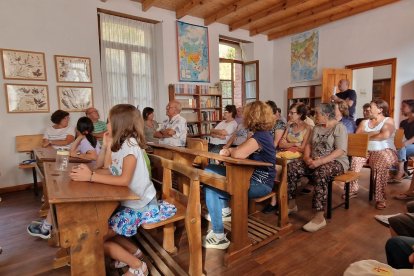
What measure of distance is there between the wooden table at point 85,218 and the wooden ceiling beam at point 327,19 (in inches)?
257

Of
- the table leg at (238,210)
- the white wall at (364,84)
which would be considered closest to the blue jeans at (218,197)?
the table leg at (238,210)

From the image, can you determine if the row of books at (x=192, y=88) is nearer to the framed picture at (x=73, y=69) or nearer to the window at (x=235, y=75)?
the window at (x=235, y=75)

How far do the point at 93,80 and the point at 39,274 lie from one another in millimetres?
3646

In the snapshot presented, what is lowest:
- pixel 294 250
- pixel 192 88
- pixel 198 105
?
pixel 294 250

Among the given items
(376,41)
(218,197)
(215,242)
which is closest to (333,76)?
(376,41)

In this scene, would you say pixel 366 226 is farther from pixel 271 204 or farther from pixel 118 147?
pixel 118 147

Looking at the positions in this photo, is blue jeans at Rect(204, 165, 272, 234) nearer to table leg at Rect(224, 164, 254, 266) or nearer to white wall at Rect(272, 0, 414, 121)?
table leg at Rect(224, 164, 254, 266)

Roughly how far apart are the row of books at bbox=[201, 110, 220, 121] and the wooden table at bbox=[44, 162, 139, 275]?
4.85m

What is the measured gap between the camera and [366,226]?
2520 mm

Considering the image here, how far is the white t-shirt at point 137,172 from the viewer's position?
5.05 ft

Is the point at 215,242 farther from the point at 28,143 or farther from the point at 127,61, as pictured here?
the point at 127,61

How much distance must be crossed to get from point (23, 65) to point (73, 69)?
0.72m

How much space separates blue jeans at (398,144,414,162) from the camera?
157 inches

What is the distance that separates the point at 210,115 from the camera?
250 inches
